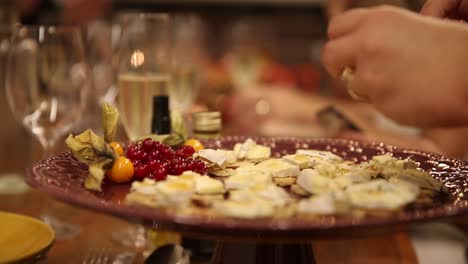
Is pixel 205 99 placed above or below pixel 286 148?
below

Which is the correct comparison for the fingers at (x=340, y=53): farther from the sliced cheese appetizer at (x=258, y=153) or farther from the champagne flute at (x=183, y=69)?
the champagne flute at (x=183, y=69)

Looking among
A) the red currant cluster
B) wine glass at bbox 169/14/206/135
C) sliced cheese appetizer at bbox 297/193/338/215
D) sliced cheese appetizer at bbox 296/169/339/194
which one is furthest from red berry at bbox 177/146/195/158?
wine glass at bbox 169/14/206/135

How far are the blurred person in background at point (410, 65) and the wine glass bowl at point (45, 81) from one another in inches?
29.9

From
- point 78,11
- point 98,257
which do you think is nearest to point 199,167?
point 98,257

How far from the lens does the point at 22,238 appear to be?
3.26ft

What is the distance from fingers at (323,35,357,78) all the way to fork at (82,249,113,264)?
1.49 ft

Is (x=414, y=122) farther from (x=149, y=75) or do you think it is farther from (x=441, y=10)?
(x=149, y=75)

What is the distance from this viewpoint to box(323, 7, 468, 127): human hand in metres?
0.80

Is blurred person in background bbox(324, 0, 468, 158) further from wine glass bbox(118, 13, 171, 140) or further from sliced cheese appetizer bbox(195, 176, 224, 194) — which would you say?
wine glass bbox(118, 13, 171, 140)

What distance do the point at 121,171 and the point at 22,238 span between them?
173 mm

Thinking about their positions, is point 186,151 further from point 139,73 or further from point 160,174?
point 139,73

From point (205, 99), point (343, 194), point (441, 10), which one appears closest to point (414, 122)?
point (343, 194)

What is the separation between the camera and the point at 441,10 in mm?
1045

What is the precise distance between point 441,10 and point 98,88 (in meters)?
1.20
